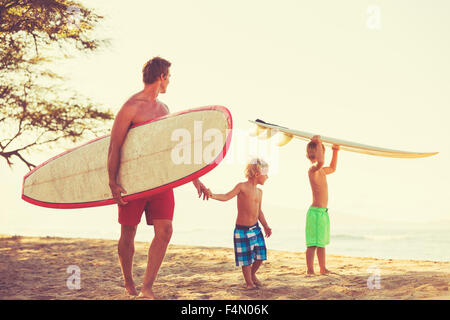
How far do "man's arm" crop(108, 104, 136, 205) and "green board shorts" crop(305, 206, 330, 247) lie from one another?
237cm

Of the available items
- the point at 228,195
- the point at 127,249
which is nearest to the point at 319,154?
the point at 228,195

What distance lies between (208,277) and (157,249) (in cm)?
190

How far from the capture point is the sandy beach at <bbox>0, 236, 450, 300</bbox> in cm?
445

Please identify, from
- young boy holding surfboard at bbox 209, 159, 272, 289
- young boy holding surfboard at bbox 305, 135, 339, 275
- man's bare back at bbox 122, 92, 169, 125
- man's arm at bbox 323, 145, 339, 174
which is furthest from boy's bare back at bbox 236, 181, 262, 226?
man's arm at bbox 323, 145, 339, 174

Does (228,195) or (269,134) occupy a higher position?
(269,134)

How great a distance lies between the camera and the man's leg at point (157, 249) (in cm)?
404

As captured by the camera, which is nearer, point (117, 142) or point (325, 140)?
point (117, 142)

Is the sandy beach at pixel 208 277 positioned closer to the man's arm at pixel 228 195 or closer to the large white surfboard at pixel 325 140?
the man's arm at pixel 228 195

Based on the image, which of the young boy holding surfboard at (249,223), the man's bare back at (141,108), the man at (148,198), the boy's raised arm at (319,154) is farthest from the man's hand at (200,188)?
the boy's raised arm at (319,154)

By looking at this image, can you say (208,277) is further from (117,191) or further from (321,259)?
(117,191)

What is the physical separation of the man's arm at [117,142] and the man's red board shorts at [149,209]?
0.31 feet

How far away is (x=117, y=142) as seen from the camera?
4.14 metres
